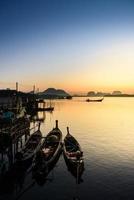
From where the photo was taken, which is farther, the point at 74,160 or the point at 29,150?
the point at 29,150

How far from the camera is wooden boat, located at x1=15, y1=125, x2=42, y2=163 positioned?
34234 millimetres

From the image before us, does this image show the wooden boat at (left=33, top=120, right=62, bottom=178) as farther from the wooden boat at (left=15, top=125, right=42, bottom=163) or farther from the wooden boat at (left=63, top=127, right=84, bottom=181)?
the wooden boat at (left=63, top=127, right=84, bottom=181)

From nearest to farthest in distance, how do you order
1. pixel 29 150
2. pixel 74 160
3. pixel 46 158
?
1. pixel 74 160
2. pixel 46 158
3. pixel 29 150

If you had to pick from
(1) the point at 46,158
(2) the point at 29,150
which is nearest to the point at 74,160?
(1) the point at 46,158

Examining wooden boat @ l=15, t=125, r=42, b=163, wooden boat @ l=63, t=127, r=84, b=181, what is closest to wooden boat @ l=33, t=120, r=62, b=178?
wooden boat @ l=15, t=125, r=42, b=163

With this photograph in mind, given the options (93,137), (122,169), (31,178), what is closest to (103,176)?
(122,169)

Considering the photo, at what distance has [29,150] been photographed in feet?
128

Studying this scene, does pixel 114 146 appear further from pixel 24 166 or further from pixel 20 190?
pixel 20 190

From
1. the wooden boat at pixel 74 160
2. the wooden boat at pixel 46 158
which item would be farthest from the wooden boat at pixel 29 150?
the wooden boat at pixel 74 160

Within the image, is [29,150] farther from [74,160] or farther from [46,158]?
[74,160]

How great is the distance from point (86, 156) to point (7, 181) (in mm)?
16966

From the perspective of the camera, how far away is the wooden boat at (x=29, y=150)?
34.2 m

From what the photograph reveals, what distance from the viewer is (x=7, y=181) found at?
3066cm

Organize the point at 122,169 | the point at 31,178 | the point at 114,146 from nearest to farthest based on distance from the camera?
the point at 31,178, the point at 122,169, the point at 114,146
